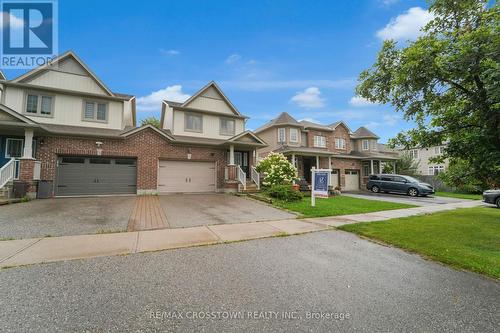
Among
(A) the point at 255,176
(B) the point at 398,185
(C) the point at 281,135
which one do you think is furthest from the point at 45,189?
(B) the point at 398,185

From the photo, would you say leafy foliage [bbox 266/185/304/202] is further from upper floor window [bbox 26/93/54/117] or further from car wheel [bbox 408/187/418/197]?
upper floor window [bbox 26/93/54/117]

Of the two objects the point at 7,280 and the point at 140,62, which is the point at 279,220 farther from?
the point at 140,62

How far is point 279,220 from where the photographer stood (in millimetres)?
7785

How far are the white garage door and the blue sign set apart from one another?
14.4m

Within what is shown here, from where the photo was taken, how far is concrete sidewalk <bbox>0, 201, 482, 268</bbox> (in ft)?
13.4

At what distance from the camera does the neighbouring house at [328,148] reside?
21297 millimetres

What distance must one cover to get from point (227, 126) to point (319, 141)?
11120 mm

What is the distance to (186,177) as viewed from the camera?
15.0 m

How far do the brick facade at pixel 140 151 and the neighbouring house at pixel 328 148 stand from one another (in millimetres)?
7594

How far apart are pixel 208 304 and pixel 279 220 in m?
5.34

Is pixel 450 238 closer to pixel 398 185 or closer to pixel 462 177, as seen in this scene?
pixel 462 177

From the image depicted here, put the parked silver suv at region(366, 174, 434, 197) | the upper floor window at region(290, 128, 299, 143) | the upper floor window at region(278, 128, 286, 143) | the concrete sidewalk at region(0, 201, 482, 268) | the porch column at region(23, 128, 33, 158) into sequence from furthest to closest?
1. the upper floor window at region(290, 128, 299, 143)
2. the upper floor window at region(278, 128, 286, 143)
3. the parked silver suv at region(366, 174, 434, 197)
4. the porch column at region(23, 128, 33, 158)
5. the concrete sidewalk at region(0, 201, 482, 268)

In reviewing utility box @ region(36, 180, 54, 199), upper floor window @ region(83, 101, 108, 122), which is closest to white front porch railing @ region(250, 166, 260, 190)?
upper floor window @ region(83, 101, 108, 122)

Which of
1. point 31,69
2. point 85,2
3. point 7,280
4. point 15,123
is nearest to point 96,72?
point 31,69
